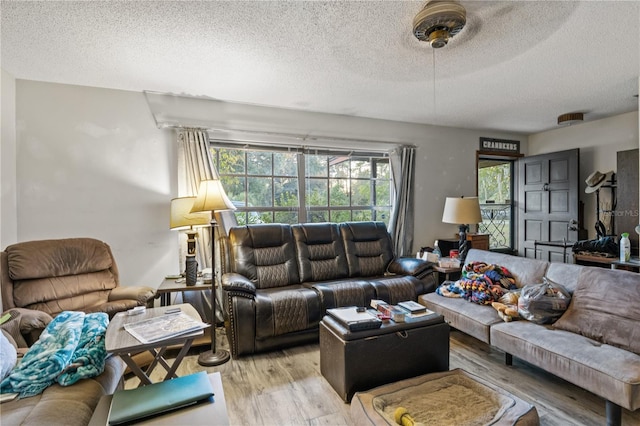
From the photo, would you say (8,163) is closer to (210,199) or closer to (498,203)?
(210,199)

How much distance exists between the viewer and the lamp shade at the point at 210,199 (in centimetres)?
264

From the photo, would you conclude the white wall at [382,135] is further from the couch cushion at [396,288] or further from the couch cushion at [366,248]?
the couch cushion at [396,288]

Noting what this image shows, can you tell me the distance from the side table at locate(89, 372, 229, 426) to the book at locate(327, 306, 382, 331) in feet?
2.98

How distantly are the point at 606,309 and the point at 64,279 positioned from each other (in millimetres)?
3872

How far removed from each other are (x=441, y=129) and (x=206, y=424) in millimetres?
4742

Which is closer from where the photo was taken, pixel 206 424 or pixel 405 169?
pixel 206 424

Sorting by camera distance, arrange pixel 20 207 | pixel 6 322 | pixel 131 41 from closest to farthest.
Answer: pixel 6 322 < pixel 131 41 < pixel 20 207

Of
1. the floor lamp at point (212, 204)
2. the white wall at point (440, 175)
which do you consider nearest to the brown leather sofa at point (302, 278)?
the floor lamp at point (212, 204)

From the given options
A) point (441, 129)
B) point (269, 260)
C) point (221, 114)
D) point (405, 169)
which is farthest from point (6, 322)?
point (441, 129)

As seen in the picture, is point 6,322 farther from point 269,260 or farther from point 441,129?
point 441,129

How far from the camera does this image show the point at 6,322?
1859 millimetres

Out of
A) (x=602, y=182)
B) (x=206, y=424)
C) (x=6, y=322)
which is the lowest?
(x=206, y=424)

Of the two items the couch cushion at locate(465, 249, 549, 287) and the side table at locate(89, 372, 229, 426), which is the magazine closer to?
the side table at locate(89, 372, 229, 426)

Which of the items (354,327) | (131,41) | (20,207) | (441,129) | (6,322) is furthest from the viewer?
(441,129)
